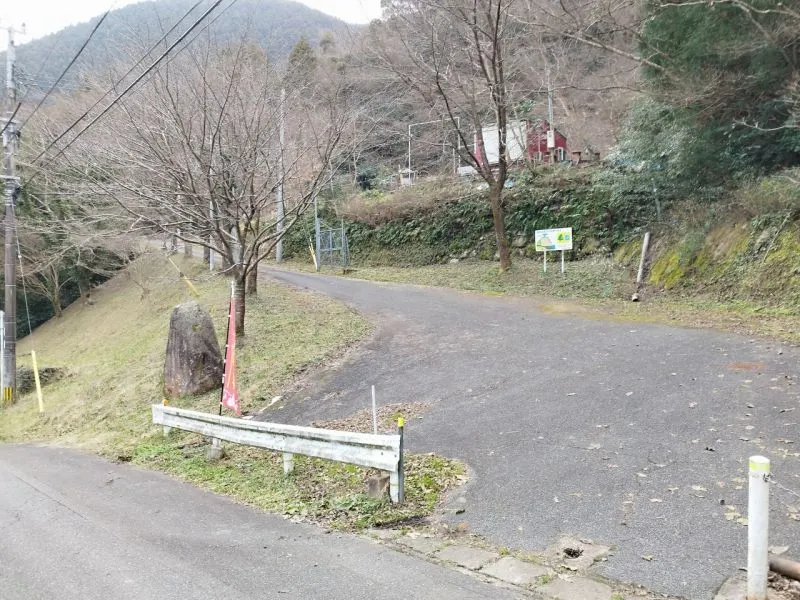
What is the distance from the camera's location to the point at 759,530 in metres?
3.38

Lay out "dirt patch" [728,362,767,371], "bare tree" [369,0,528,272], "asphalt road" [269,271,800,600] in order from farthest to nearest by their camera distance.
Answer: "bare tree" [369,0,528,272]
"dirt patch" [728,362,767,371]
"asphalt road" [269,271,800,600]

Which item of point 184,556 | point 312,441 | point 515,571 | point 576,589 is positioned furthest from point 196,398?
point 576,589

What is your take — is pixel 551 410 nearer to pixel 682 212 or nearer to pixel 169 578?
pixel 169 578

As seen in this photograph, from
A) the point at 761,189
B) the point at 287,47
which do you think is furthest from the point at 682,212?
the point at 287,47

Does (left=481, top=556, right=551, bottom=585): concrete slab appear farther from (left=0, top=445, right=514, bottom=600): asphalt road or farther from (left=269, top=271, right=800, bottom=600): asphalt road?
(left=269, top=271, right=800, bottom=600): asphalt road

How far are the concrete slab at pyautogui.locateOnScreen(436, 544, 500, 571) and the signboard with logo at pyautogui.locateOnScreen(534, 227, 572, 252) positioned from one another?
1448 cm

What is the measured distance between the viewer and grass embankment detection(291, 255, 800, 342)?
11312mm

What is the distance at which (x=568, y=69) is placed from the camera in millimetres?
25203

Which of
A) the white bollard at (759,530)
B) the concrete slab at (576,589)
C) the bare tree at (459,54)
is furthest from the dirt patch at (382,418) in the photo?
the bare tree at (459,54)

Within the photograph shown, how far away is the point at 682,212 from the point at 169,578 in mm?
15950

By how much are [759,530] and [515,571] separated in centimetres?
156

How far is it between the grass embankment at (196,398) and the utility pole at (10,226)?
816 mm

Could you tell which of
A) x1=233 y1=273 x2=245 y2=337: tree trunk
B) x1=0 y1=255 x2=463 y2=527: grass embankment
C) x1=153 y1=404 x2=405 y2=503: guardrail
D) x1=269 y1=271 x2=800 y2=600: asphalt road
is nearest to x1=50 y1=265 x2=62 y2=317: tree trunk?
x1=0 y1=255 x2=463 y2=527: grass embankment

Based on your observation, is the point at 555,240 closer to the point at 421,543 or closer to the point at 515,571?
the point at 421,543
